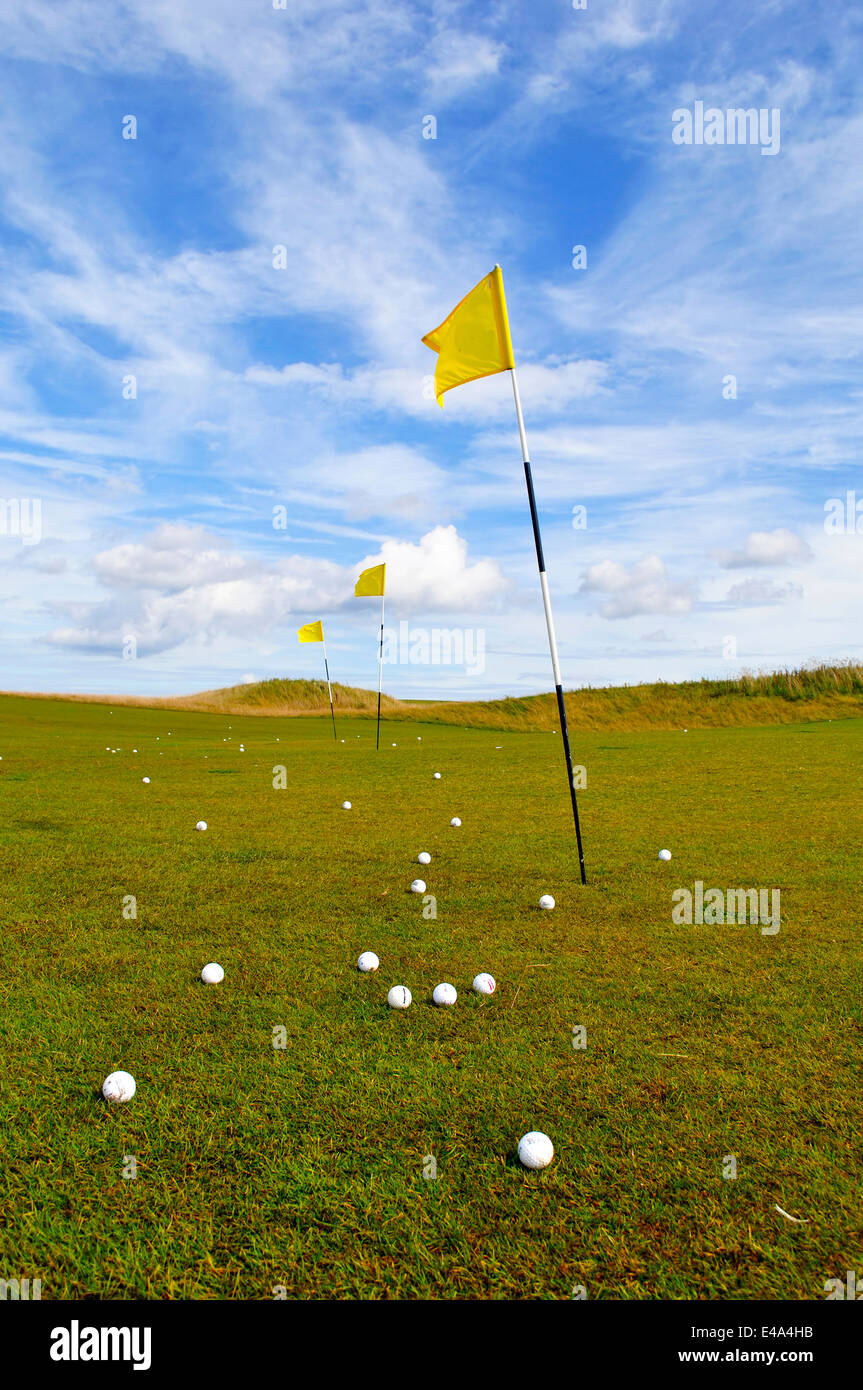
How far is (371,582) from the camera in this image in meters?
21.5

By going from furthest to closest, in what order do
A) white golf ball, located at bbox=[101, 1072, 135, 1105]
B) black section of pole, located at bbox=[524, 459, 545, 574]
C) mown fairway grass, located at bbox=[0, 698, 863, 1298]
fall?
black section of pole, located at bbox=[524, 459, 545, 574], white golf ball, located at bbox=[101, 1072, 135, 1105], mown fairway grass, located at bbox=[0, 698, 863, 1298]

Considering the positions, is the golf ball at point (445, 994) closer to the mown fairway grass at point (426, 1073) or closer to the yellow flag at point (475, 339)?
the mown fairway grass at point (426, 1073)

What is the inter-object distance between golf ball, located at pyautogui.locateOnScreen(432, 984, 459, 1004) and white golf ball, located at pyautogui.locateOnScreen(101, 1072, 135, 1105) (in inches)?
70.7

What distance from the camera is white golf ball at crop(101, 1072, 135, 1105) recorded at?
3471mm

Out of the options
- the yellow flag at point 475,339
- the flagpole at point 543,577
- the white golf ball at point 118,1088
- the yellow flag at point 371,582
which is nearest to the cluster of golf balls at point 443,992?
the white golf ball at point 118,1088

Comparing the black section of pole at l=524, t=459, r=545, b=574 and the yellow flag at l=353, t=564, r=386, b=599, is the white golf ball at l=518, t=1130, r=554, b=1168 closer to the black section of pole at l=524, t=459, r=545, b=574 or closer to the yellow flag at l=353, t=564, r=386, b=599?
the black section of pole at l=524, t=459, r=545, b=574

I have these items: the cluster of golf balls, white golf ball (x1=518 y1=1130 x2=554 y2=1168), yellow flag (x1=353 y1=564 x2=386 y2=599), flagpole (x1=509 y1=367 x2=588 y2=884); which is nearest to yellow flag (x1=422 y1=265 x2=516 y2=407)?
flagpole (x1=509 y1=367 x2=588 y2=884)

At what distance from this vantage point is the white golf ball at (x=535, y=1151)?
9.79 feet

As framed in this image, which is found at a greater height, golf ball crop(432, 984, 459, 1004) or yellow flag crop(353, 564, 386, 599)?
yellow flag crop(353, 564, 386, 599)

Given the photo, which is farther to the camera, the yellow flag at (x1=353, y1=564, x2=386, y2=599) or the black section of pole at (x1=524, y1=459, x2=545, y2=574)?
the yellow flag at (x1=353, y1=564, x2=386, y2=599)

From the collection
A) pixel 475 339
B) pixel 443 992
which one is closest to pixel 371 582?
pixel 475 339
